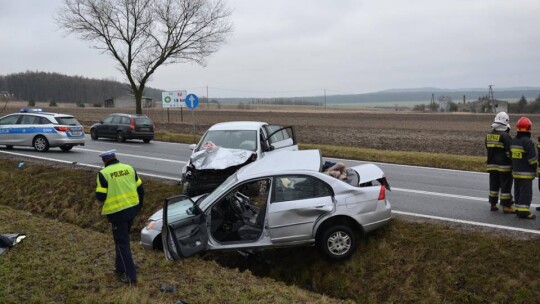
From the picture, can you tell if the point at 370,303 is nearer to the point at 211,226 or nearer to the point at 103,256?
the point at 211,226

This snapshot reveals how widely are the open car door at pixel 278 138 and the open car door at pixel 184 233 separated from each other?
4.43 metres

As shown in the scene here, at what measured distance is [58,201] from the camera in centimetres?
1223

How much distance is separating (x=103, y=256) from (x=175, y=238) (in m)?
1.36

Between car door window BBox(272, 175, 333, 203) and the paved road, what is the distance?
277 cm

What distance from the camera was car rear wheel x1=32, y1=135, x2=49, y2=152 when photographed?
18.2 meters

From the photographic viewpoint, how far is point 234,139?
11383 millimetres

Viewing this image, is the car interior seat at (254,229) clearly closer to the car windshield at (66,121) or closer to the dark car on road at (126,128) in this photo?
the car windshield at (66,121)

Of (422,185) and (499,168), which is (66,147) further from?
(499,168)

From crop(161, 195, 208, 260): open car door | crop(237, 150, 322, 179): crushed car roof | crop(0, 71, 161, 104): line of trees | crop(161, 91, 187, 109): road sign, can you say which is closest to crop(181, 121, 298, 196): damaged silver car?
crop(237, 150, 322, 179): crushed car roof

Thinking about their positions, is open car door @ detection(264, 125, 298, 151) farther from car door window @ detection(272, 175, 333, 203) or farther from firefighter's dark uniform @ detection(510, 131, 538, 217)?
firefighter's dark uniform @ detection(510, 131, 538, 217)

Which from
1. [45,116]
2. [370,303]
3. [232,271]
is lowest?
[370,303]

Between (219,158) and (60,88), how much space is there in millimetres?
158249

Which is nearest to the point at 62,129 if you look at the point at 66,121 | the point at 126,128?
the point at 66,121

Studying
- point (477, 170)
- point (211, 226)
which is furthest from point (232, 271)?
point (477, 170)
